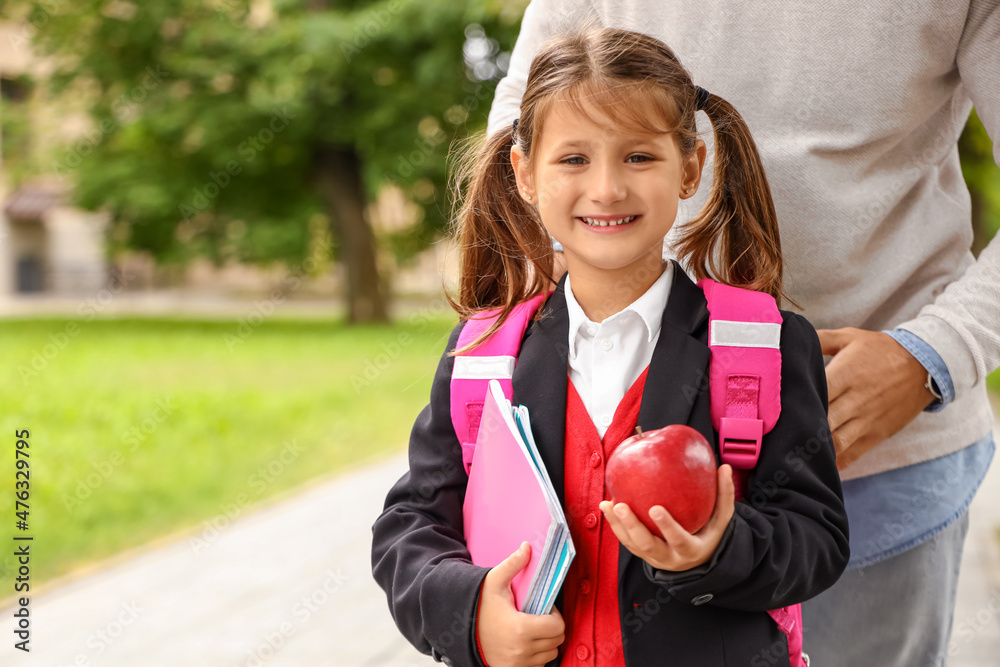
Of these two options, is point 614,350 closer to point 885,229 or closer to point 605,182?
point 605,182

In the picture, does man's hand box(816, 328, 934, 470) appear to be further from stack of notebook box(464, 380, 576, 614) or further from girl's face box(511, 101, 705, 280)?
stack of notebook box(464, 380, 576, 614)

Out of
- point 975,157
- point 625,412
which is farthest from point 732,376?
point 975,157

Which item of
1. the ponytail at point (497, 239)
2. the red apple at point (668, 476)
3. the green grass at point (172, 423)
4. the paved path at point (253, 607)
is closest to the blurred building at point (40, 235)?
the green grass at point (172, 423)

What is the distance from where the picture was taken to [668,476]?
1140 millimetres

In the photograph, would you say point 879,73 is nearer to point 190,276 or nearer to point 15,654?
point 15,654

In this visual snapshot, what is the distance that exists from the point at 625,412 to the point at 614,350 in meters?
0.11

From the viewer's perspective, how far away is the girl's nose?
1.31m

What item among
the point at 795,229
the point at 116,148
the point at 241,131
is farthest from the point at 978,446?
the point at 116,148

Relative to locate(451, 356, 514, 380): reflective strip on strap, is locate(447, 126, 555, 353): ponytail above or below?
above

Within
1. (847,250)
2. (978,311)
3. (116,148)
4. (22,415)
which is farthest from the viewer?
(116,148)

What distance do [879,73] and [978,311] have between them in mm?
427

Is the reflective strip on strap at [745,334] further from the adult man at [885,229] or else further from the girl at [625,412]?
the adult man at [885,229]

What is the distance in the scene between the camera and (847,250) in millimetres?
1601

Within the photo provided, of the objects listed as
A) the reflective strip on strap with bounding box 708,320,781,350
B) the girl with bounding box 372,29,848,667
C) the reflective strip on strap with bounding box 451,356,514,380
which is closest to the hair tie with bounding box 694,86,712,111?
the girl with bounding box 372,29,848,667
